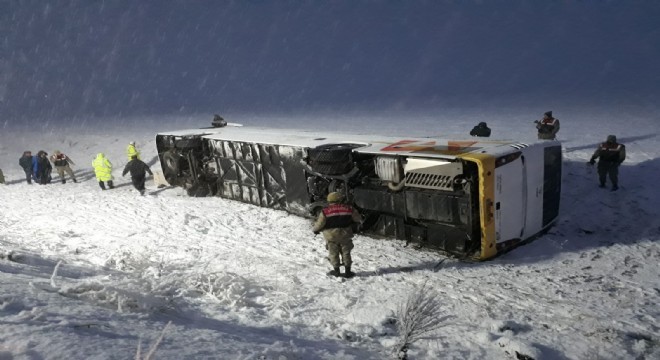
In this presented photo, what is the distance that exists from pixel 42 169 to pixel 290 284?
14.2 meters

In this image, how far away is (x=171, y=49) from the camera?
7269 cm

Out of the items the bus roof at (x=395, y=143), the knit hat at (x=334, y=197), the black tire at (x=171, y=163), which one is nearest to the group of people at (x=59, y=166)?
the black tire at (x=171, y=163)

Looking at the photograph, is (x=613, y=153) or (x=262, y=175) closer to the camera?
(x=613, y=153)

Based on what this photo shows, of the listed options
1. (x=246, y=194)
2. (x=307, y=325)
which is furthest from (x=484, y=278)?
(x=246, y=194)

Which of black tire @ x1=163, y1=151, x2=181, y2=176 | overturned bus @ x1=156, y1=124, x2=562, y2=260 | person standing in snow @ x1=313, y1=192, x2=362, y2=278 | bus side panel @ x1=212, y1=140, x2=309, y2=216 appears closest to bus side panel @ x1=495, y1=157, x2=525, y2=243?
overturned bus @ x1=156, y1=124, x2=562, y2=260

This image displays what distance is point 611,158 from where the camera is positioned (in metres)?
10.3

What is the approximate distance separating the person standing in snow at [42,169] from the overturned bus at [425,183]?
9865mm

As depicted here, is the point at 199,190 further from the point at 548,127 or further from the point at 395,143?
the point at 548,127

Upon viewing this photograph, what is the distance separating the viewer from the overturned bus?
7570 millimetres

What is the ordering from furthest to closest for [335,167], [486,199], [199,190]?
[199,190] → [335,167] → [486,199]

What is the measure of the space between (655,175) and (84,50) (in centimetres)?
8386

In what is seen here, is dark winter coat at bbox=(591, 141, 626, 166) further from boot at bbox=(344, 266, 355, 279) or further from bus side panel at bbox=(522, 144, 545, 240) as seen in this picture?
boot at bbox=(344, 266, 355, 279)

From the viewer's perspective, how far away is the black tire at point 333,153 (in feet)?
30.4

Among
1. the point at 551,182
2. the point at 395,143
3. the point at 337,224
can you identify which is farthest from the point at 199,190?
the point at 551,182
